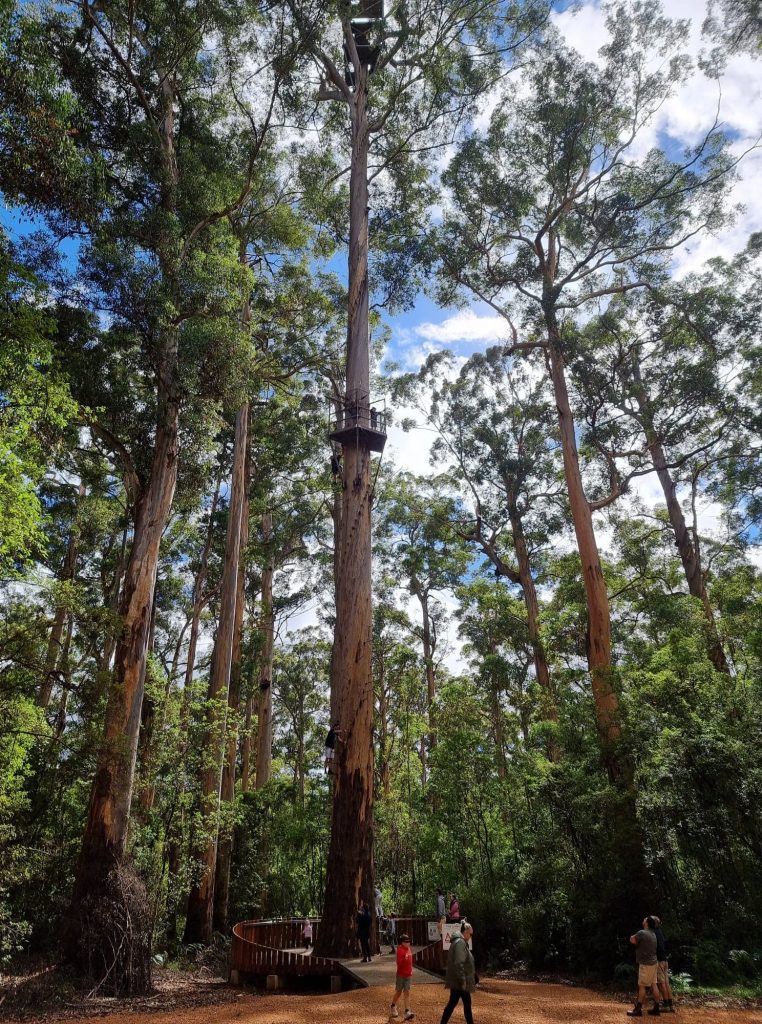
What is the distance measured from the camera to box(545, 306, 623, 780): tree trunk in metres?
10.4

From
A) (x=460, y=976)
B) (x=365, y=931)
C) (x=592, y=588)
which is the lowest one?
(x=365, y=931)

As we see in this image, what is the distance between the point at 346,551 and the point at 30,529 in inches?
201

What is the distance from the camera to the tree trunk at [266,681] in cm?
1847

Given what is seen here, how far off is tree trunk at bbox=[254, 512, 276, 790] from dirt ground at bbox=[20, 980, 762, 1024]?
11.1m

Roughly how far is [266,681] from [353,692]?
32.0 ft

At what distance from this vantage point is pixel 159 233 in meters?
11.5

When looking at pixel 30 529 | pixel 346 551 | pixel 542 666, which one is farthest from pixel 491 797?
pixel 30 529

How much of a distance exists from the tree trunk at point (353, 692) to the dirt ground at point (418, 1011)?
1251 millimetres

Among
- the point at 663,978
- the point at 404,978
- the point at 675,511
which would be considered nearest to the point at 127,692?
the point at 404,978

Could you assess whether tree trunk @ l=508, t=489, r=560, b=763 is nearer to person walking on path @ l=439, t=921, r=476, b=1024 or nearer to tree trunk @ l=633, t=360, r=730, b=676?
tree trunk @ l=633, t=360, r=730, b=676

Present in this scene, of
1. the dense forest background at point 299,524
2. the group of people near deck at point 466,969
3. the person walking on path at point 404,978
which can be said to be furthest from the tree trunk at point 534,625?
the person walking on path at point 404,978

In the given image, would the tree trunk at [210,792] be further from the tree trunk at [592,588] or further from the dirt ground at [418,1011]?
the tree trunk at [592,588]

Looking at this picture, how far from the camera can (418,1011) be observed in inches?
239

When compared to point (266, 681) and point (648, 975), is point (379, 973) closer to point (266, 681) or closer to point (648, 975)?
point (648, 975)
